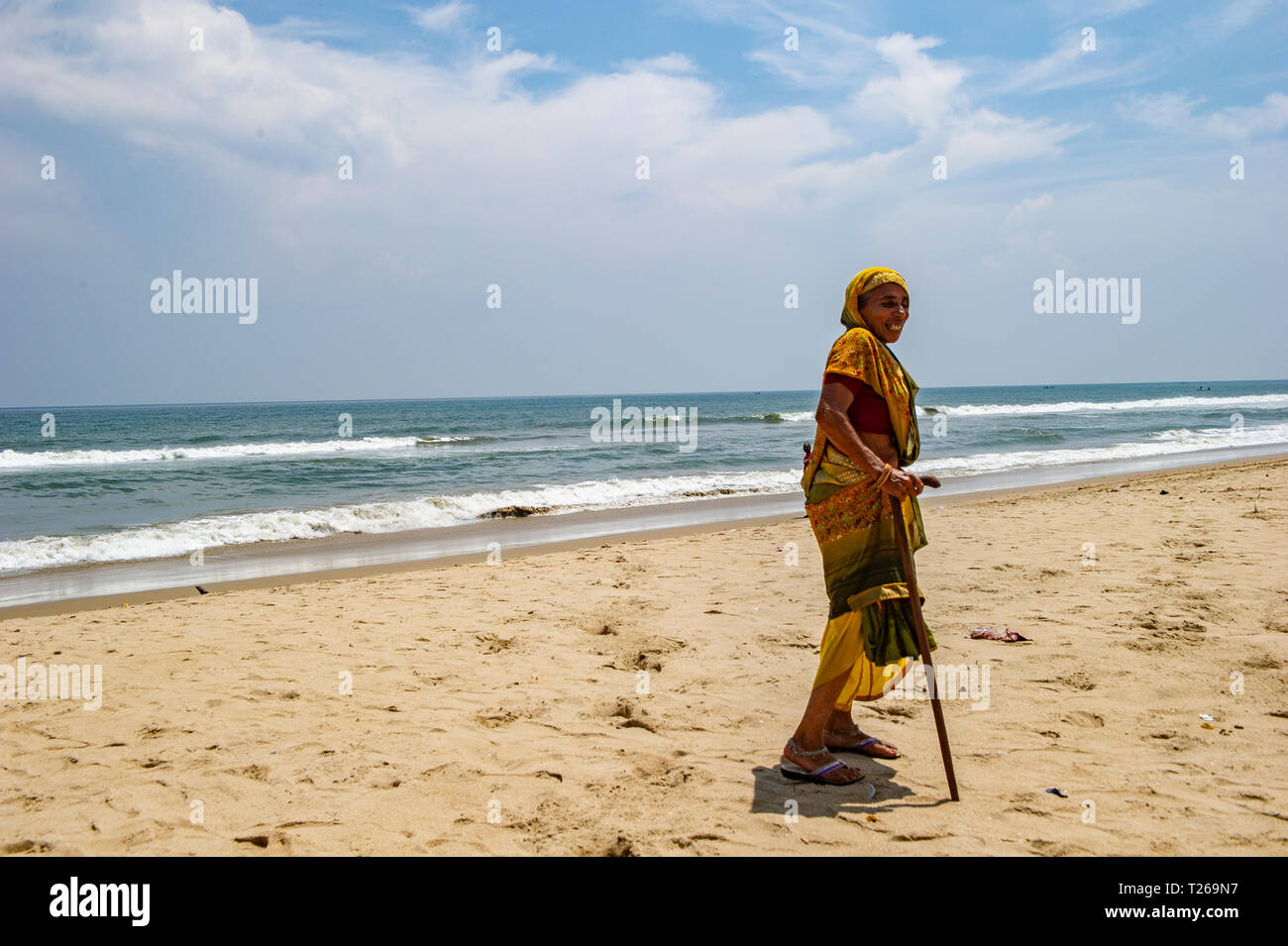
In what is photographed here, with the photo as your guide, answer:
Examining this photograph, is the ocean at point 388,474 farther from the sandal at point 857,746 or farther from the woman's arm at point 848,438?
the woman's arm at point 848,438

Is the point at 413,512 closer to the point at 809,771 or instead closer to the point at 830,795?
the point at 809,771

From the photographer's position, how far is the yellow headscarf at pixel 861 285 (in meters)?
3.09

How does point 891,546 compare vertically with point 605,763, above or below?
above

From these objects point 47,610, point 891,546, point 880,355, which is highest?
point 880,355

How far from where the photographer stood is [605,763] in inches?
127

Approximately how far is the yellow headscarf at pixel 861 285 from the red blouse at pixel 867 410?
1.00 feet

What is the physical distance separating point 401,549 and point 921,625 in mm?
7955

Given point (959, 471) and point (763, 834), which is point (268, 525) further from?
point (959, 471)

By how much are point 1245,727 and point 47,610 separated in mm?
8242

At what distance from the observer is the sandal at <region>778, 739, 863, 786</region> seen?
3.01 m

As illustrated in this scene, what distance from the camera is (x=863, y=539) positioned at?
9.73 ft

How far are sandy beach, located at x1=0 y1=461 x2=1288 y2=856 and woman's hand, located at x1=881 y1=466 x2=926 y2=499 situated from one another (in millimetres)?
1093
